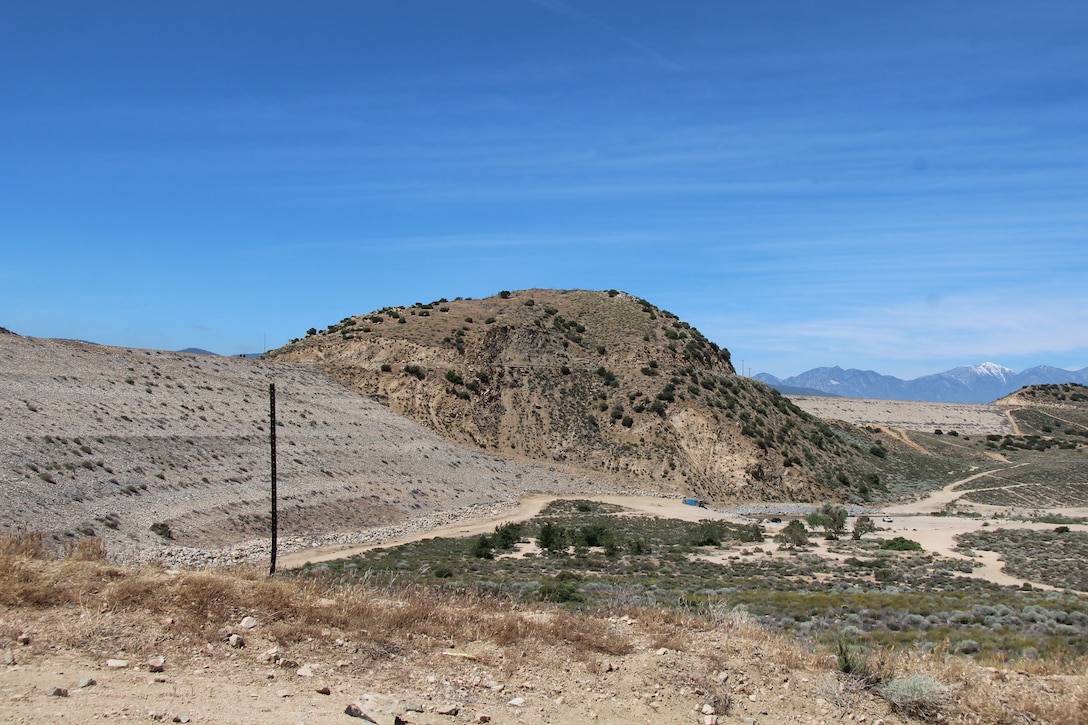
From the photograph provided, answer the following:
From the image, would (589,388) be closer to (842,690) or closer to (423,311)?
(423,311)

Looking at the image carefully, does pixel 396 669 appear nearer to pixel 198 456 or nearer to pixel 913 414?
pixel 198 456

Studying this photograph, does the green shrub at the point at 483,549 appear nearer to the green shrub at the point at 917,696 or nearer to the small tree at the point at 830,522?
the small tree at the point at 830,522

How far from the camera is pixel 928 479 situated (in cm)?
7144

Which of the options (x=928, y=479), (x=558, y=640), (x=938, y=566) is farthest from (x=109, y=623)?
(x=928, y=479)

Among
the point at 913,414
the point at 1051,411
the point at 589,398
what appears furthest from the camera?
the point at 1051,411

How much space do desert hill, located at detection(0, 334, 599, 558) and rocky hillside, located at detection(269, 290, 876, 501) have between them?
165 inches

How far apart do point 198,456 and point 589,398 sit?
3342 cm

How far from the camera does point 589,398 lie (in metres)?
62.5

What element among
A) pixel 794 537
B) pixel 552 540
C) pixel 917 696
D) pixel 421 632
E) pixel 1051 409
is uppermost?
pixel 1051 409

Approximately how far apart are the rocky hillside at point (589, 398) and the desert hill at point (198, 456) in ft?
13.8

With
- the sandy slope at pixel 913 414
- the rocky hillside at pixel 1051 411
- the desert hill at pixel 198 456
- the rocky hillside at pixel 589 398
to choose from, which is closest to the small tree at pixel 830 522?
the rocky hillside at pixel 589 398

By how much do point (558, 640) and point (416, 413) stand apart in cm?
4848

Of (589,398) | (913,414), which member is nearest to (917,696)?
(589,398)

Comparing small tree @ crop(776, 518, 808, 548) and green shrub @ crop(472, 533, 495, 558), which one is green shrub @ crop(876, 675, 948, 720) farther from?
small tree @ crop(776, 518, 808, 548)
